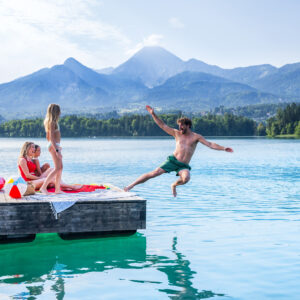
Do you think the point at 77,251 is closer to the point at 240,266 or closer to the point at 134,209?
the point at 134,209

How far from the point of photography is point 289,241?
1166 cm

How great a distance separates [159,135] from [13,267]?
187 meters

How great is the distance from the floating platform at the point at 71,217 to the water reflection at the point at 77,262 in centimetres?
39

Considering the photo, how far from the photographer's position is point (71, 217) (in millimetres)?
10453

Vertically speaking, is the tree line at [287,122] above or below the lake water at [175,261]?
above

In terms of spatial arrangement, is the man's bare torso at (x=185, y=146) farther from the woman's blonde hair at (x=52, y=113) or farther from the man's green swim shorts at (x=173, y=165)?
the woman's blonde hair at (x=52, y=113)

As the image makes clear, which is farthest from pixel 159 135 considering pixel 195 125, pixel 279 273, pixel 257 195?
pixel 279 273

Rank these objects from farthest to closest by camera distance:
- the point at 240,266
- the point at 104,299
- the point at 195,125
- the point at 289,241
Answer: the point at 195,125
the point at 289,241
the point at 240,266
the point at 104,299

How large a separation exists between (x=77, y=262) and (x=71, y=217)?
3.46 feet

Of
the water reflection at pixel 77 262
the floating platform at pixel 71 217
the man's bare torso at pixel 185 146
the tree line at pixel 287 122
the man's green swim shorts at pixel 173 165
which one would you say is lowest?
the water reflection at pixel 77 262

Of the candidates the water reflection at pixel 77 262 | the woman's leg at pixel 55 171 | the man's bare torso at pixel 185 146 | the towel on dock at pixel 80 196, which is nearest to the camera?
the water reflection at pixel 77 262

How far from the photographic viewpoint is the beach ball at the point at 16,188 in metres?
10.7

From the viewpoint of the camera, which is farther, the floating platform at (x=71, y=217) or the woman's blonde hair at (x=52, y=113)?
the woman's blonde hair at (x=52, y=113)

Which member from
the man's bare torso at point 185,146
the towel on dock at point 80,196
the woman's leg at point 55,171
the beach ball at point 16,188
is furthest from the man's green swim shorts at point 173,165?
the beach ball at point 16,188
